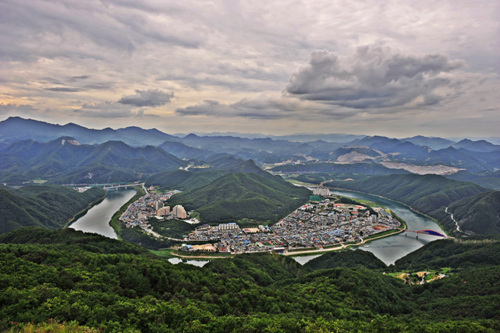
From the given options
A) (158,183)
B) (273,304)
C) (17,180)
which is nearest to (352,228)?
(273,304)

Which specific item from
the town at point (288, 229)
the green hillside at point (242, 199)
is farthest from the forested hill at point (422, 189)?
the green hillside at point (242, 199)

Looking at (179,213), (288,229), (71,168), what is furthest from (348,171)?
(71,168)

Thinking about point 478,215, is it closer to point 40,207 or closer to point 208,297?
point 208,297

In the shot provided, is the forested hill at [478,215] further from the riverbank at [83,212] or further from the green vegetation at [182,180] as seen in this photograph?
the riverbank at [83,212]

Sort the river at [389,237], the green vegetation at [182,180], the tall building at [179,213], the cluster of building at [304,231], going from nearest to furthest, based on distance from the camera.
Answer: the river at [389,237] < the cluster of building at [304,231] < the tall building at [179,213] < the green vegetation at [182,180]

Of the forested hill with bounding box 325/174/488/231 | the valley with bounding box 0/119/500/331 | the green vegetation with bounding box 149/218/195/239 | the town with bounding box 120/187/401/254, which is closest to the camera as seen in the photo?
the valley with bounding box 0/119/500/331

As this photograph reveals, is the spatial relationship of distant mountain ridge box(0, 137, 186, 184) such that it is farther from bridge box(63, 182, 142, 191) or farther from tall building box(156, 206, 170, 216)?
tall building box(156, 206, 170, 216)

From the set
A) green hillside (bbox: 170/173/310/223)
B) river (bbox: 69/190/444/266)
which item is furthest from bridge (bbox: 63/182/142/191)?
green hillside (bbox: 170/173/310/223)
